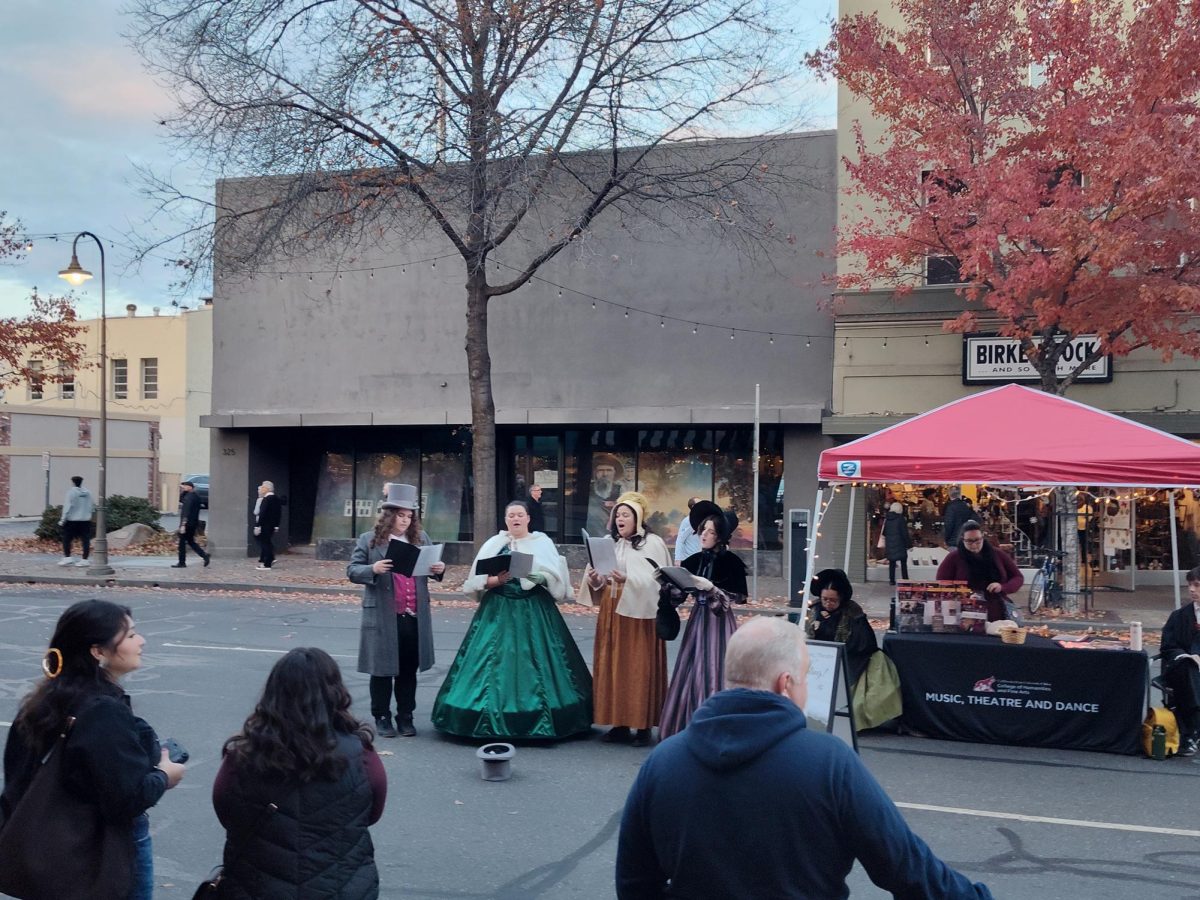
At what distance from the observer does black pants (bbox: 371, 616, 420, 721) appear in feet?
27.4

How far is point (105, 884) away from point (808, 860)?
6.72ft

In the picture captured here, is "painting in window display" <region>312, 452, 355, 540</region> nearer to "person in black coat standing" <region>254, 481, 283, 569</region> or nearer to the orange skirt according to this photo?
"person in black coat standing" <region>254, 481, 283, 569</region>

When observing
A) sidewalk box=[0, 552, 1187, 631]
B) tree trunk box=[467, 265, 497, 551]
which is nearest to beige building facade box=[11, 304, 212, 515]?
sidewalk box=[0, 552, 1187, 631]

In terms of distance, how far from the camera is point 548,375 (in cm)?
2297

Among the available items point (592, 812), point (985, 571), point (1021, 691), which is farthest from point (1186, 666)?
point (592, 812)

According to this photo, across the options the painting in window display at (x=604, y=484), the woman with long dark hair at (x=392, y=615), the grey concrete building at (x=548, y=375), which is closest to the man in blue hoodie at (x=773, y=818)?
the woman with long dark hair at (x=392, y=615)

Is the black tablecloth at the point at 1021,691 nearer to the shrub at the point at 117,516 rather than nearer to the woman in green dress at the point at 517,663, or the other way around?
the woman in green dress at the point at 517,663

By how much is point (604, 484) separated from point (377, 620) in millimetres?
15187

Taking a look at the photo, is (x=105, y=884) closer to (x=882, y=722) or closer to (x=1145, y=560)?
(x=882, y=722)

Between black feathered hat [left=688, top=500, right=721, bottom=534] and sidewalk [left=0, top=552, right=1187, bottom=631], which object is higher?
black feathered hat [left=688, top=500, right=721, bottom=534]

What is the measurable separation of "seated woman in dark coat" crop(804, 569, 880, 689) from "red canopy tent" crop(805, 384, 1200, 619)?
49 cm

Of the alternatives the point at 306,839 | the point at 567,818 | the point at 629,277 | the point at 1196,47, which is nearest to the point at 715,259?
the point at 629,277

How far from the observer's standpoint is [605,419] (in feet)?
72.5

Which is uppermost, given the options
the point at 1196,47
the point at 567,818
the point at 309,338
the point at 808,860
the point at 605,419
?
the point at 1196,47
